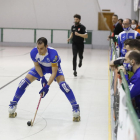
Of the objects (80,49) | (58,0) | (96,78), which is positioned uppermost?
(58,0)

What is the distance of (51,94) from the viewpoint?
834 centimetres

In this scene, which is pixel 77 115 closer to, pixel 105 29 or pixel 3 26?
pixel 105 29

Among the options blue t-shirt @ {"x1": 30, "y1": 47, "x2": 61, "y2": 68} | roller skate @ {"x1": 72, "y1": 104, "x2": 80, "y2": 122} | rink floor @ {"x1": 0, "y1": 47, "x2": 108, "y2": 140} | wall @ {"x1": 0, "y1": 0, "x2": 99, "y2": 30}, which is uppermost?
wall @ {"x1": 0, "y1": 0, "x2": 99, "y2": 30}

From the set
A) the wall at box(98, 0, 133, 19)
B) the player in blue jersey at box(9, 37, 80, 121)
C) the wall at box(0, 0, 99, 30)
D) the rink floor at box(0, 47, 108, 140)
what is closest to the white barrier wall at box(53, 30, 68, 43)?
the wall at box(0, 0, 99, 30)

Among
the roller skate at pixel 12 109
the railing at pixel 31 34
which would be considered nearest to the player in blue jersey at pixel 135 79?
the roller skate at pixel 12 109

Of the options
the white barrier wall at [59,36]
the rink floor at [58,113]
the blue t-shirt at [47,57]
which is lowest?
the rink floor at [58,113]

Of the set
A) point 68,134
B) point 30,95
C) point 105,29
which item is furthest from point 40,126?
point 105,29

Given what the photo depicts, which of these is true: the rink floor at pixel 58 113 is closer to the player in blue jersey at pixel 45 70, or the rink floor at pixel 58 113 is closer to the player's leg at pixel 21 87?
the player's leg at pixel 21 87

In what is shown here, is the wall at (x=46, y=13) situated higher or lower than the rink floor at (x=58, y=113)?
higher

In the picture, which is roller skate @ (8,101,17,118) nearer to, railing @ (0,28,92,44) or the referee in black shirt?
the referee in black shirt

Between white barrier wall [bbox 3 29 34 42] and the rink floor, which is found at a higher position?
white barrier wall [bbox 3 29 34 42]

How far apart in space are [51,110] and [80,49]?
483cm

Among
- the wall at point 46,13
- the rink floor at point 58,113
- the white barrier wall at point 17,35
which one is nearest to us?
the rink floor at point 58,113

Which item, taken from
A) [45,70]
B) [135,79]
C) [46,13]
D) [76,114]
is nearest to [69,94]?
[76,114]
